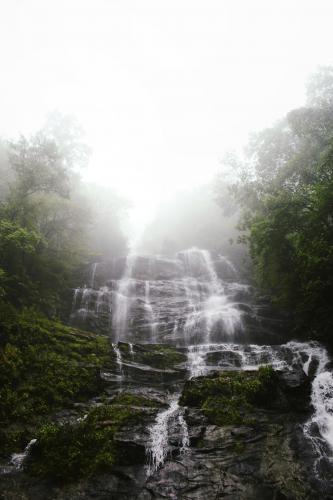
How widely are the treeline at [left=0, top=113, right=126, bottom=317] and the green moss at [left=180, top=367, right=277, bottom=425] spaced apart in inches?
267

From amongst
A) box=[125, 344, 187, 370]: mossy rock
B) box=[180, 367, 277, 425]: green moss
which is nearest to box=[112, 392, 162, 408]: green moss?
box=[180, 367, 277, 425]: green moss

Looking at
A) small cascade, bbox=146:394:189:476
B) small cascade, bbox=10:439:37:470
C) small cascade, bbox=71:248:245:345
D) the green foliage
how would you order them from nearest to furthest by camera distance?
small cascade, bbox=10:439:37:470
small cascade, bbox=146:394:189:476
the green foliage
small cascade, bbox=71:248:245:345

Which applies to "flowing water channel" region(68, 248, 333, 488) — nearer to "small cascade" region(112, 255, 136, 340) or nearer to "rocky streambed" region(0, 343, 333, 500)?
"small cascade" region(112, 255, 136, 340)

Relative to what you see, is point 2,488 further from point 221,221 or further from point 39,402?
point 221,221

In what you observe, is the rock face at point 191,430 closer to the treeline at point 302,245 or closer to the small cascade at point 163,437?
the small cascade at point 163,437

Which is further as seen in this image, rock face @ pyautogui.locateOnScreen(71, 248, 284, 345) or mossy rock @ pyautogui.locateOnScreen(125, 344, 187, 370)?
rock face @ pyautogui.locateOnScreen(71, 248, 284, 345)

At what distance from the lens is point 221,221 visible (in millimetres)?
46656

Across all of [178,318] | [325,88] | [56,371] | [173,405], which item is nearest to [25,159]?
[178,318]

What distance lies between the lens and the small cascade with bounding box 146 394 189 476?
24.2 feet

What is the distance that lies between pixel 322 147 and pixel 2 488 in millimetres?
22753

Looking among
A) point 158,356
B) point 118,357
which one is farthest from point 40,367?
point 158,356

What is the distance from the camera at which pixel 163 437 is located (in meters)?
7.94

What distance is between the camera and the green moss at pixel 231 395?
8352 mm

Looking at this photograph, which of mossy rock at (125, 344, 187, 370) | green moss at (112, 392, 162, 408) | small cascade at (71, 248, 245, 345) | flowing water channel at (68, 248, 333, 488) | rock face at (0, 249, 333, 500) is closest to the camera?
rock face at (0, 249, 333, 500)
